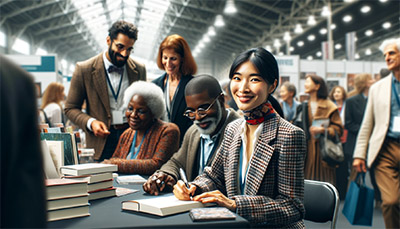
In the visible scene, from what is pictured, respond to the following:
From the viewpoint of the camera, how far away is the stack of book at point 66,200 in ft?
3.89

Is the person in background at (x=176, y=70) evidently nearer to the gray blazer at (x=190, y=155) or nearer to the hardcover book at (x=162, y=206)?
the gray blazer at (x=190, y=155)

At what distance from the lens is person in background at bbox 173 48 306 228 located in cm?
126

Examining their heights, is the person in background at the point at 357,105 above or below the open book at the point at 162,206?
above

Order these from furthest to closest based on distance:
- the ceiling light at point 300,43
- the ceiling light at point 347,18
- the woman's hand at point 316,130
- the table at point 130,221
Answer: the ceiling light at point 300,43, the ceiling light at point 347,18, the woman's hand at point 316,130, the table at point 130,221

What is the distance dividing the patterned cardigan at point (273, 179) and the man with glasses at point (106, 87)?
4.76ft

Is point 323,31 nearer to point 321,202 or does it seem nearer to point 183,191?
point 321,202

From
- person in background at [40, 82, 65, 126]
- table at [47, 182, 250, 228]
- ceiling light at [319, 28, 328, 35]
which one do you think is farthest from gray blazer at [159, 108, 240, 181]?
ceiling light at [319, 28, 328, 35]

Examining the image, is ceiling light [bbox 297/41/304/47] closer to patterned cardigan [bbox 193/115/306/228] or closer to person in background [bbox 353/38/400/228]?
person in background [bbox 353/38/400/228]

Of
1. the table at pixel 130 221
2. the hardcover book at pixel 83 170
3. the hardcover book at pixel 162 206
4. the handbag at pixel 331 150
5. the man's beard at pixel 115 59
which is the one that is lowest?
the handbag at pixel 331 150

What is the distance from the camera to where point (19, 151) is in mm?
456

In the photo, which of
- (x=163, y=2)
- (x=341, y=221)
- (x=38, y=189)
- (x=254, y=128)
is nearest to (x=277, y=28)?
(x=163, y=2)

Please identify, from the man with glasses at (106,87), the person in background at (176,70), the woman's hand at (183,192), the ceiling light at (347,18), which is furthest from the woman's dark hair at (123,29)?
the ceiling light at (347,18)

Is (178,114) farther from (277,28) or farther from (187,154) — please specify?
(277,28)

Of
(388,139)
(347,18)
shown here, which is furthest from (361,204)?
(347,18)
